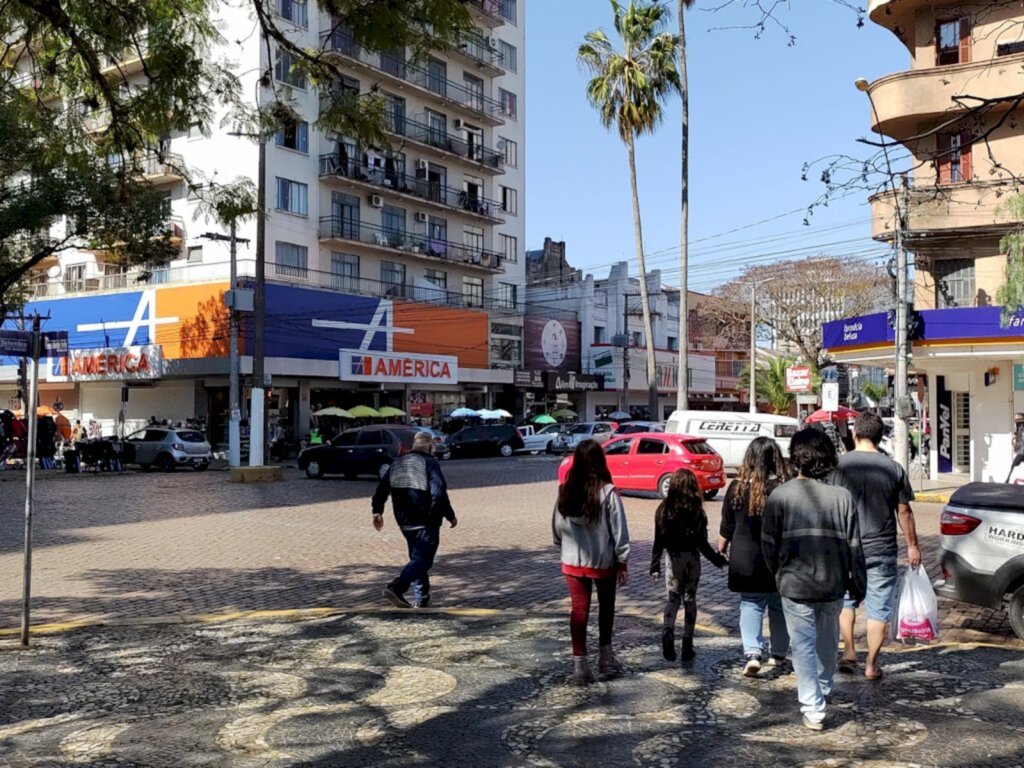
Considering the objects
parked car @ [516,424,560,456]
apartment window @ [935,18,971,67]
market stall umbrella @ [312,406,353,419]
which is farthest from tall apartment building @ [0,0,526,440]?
apartment window @ [935,18,971,67]

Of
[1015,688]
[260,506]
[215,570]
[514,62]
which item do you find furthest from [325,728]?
[514,62]

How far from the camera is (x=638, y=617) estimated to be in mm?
8828

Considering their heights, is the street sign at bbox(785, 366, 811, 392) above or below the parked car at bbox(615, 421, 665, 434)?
above

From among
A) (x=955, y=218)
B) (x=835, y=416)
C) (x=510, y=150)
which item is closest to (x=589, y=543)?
(x=955, y=218)

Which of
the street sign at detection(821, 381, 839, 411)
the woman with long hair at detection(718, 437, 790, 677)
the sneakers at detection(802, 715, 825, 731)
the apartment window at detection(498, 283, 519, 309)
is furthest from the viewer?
the apartment window at detection(498, 283, 519, 309)

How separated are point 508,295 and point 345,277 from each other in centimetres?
1195

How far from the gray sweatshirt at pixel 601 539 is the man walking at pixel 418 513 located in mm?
2603

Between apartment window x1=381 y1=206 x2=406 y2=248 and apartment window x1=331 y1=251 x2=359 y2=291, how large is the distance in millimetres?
2287

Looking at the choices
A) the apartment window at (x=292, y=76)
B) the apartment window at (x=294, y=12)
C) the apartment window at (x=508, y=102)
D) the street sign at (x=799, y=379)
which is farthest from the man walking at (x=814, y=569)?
the apartment window at (x=508, y=102)

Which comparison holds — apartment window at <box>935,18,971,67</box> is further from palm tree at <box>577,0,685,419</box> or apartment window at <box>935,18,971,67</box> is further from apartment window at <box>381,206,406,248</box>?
apartment window at <box>381,206,406,248</box>

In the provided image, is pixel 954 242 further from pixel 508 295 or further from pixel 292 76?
pixel 508 295

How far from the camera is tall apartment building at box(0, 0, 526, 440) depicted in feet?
129

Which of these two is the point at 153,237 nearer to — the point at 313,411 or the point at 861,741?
the point at 313,411

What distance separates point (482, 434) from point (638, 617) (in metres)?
32.6
